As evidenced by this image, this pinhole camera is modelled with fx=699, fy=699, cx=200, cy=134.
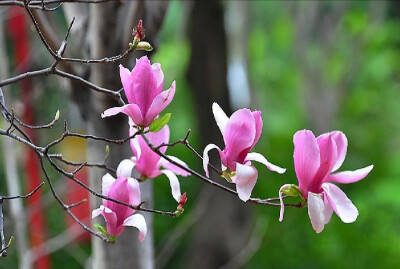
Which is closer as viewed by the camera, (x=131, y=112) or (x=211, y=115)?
(x=131, y=112)

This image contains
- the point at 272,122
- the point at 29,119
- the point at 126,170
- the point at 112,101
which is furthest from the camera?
the point at 272,122

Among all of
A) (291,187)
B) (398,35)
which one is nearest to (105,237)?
(291,187)

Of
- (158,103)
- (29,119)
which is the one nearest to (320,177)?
(158,103)

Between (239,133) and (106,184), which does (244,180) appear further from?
(106,184)

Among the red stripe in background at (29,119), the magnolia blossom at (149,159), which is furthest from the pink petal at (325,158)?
the red stripe in background at (29,119)

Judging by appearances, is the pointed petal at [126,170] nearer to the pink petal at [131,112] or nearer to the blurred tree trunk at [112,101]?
the pink petal at [131,112]

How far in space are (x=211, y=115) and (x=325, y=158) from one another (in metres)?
2.42

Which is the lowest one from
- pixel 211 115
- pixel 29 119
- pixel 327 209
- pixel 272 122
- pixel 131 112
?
pixel 272 122

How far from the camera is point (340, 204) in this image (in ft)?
2.16

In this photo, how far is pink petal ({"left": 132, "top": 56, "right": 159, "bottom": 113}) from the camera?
65 cm

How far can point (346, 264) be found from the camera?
350cm

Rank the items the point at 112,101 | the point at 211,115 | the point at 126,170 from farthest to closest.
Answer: the point at 211,115, the point at 112,101, the point at 126,170

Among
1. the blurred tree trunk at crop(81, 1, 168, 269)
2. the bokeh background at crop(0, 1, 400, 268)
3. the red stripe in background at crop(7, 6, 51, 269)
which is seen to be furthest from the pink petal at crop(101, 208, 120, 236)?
the red stripe in background at crop(7, 6, 51, 269)

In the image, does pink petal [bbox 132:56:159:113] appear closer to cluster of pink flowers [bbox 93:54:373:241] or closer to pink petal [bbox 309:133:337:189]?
cluster of pink flowers [bbox 93:54:373:241]
